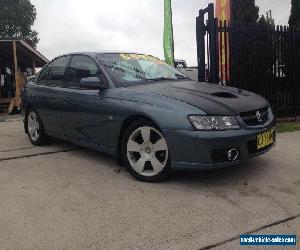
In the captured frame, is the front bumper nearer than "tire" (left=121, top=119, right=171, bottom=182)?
Yes

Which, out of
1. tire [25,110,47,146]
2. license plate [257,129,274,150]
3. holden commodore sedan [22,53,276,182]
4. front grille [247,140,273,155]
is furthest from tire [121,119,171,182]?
tire [25,110,47,146]

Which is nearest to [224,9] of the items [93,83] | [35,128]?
[35,128]

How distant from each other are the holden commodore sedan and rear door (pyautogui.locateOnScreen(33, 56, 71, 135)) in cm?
2

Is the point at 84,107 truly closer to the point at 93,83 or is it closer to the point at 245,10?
the point at 93,83

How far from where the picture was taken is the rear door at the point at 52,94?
5641 millimetres

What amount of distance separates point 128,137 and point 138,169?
36cm

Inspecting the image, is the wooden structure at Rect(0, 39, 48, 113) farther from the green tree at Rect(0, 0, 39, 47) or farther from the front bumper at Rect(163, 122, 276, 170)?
the green tree at Rect(0, 0, 39, 47)

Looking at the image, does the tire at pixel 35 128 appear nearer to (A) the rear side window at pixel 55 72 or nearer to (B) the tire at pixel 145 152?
(A) the rear side window at pixel 55 72

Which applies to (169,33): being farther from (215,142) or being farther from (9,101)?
(215,142)

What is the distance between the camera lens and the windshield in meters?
4.88

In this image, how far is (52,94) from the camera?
576 cm

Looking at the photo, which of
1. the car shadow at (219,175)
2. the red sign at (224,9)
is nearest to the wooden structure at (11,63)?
the red sign at (224,9)

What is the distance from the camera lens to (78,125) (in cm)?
521

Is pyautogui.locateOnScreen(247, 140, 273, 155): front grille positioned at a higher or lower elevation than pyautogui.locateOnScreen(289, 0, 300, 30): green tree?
lower
